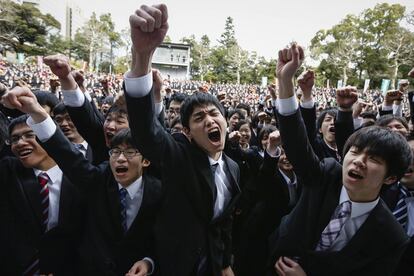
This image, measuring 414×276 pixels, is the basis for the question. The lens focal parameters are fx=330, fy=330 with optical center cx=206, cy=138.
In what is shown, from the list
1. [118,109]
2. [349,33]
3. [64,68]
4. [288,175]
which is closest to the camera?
[64,68]

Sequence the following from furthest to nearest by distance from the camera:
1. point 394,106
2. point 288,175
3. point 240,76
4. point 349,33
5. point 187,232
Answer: point 240,76
point 349,33
point 394,106
point 288,175
point 187,232

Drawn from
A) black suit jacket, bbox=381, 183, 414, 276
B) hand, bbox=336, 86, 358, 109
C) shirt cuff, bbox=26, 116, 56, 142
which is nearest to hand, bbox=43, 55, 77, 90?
shirt cuff, bbox=26, 116, 56, 142

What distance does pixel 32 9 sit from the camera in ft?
→ 148

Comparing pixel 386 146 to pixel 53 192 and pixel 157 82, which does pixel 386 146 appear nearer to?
pixel 157 82

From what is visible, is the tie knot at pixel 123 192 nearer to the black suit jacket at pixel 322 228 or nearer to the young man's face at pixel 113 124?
the young man's face at pixel 113 124

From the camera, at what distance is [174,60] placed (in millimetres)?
63781

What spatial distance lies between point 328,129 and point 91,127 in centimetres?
232

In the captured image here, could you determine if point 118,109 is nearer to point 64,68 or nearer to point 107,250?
point 64,68

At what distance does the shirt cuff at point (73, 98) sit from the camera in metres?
2.31

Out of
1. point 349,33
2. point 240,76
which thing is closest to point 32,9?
point 240,76

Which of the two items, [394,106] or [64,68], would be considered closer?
[64,68]

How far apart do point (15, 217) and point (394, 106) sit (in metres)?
4.36

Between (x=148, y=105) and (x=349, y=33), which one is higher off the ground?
(x=349, y=33)

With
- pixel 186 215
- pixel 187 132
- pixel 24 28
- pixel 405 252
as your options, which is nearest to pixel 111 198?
pixel 186 215
